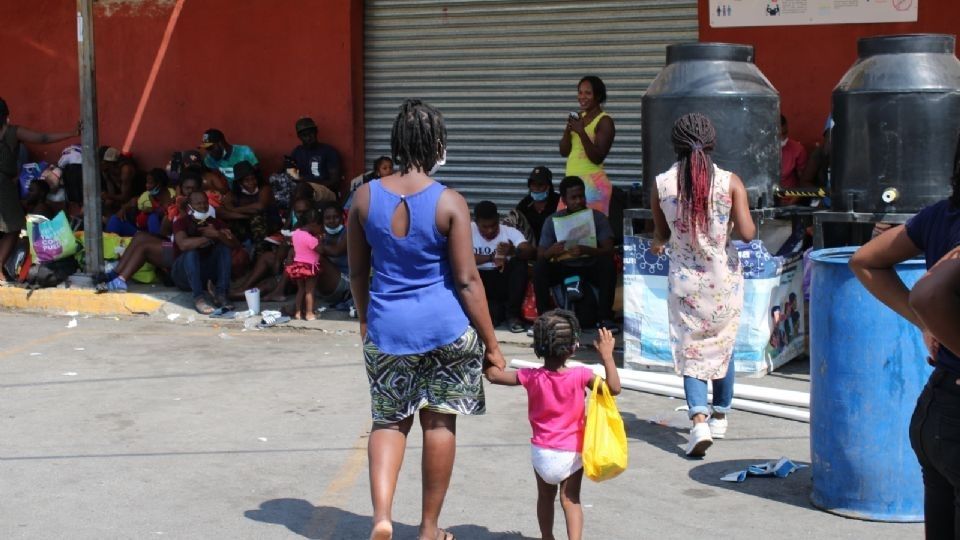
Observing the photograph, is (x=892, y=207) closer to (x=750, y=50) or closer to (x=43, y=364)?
(x=750, y=50)

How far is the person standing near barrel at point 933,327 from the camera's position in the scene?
2859 mm

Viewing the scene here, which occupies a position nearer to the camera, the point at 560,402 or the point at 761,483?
the point at 560,402

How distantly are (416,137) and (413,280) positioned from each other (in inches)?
19.6

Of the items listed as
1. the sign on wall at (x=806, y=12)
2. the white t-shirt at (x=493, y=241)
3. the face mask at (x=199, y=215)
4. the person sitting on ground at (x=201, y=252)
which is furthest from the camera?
the face mask at (x=199, y=215)

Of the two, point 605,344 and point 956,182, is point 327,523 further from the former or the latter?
point 956,182

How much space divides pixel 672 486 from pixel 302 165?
6447mm

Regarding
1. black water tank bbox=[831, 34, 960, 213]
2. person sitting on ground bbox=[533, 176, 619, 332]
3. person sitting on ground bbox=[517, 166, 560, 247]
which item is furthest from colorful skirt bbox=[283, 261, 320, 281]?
black water tank bbox=[831, 34, 960, 213]

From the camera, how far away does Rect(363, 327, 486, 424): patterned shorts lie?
4629 mm

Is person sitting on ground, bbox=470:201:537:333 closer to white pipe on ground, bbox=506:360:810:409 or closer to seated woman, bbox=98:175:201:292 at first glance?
white pipe on ground, bbox=506:360:810:409

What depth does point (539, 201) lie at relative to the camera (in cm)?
1000

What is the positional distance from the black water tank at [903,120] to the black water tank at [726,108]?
1.71ft

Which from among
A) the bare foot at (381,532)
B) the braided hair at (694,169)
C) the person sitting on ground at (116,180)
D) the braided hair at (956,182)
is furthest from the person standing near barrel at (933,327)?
the person sitting on ground at (116,180)

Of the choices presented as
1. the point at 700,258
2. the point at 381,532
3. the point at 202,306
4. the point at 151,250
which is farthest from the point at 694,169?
the point at 151,250

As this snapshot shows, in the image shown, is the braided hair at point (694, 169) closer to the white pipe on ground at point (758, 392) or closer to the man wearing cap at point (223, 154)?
the white pipe on ground at point (758, 392)
